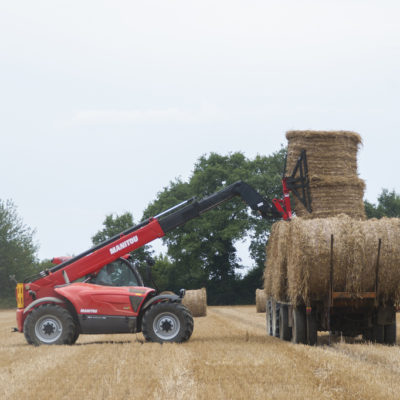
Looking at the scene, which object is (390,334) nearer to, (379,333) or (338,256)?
(379,333)

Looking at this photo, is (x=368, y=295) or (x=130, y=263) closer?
(x=368, y=295)

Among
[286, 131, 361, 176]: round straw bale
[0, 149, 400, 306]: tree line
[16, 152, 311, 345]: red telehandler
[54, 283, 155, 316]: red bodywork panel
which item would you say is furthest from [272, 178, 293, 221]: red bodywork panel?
[0, 149, 400, 306]: tree line

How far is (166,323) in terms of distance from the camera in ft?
46.0

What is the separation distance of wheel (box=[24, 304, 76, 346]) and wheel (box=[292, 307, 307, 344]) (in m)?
4.32

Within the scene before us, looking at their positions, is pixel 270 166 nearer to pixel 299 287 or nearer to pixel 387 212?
pixel 387 212

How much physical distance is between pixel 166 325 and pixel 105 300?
1318 millimetres

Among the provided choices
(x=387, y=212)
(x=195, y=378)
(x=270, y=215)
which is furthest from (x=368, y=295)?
(x=387, y=212)

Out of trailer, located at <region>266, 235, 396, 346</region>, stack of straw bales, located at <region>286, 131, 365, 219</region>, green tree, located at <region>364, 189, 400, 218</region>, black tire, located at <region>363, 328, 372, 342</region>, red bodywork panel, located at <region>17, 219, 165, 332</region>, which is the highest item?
green tree, located at <region>364, 189, 400, 218</region>

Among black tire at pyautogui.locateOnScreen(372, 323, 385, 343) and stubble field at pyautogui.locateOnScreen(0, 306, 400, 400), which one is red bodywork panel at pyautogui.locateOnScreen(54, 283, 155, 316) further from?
black tire at pyautogui.locateOnScreen(372, 323, 385, 343)

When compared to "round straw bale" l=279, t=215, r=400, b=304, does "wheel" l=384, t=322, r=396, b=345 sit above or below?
below

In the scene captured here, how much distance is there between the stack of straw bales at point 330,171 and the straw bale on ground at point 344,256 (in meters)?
3.87

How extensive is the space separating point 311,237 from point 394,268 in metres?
1.54

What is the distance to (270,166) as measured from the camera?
4969 cm

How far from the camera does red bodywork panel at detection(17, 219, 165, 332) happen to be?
561 inches
